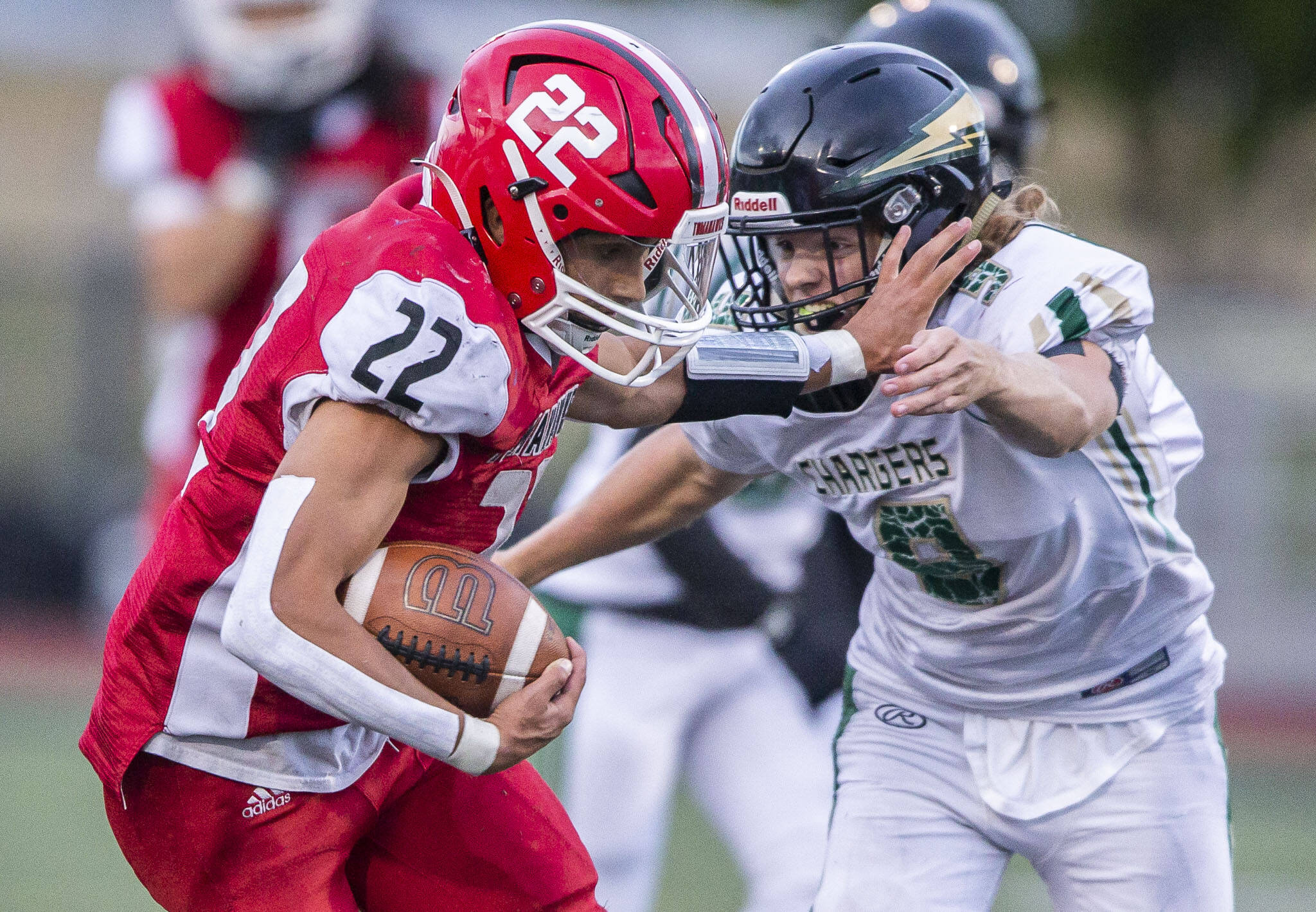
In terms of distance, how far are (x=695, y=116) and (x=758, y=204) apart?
1.08 feet

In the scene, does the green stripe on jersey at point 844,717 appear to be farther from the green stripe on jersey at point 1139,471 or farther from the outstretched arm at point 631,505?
the green stripe on jersey at point 1139,471

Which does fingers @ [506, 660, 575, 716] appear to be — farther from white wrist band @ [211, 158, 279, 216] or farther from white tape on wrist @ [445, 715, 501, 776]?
white wrist band @ [211, 158, 279, 216]

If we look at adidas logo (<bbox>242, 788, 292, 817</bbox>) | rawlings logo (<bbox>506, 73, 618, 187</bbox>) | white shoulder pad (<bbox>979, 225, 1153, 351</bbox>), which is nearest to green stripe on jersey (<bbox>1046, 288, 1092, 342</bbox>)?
white shoulder pad (<bbox>979, 225, 1153, 351</bbox>)

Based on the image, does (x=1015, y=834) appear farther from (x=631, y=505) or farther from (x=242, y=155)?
(x=242, y=155)

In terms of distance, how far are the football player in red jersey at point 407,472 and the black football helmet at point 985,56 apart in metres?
1.80

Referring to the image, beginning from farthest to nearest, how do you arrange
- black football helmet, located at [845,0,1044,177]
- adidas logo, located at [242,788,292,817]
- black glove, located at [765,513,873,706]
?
black football helmet, located at [845,0,1044,177] < black glove, located at [765,513,873,706] < adidas logo, located at [242,788,292,817]

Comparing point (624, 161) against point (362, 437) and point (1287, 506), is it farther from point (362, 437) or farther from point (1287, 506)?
point (1287, 506)

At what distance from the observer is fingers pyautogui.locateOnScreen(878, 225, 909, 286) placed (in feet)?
9.02

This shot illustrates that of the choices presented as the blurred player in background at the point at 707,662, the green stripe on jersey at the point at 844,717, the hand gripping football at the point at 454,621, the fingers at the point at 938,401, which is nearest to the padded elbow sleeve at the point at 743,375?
the fingers at the point at 938,401

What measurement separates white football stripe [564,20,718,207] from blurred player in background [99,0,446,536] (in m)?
2.38

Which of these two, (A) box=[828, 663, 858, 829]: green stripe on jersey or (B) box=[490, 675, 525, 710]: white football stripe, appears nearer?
(B) box=[490, 675, 525, 710]: white football stripe

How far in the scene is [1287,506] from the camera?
9.88 m

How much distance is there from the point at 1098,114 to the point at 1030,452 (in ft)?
59.5

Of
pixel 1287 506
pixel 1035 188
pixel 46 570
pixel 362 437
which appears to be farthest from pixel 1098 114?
pixel 362 437
